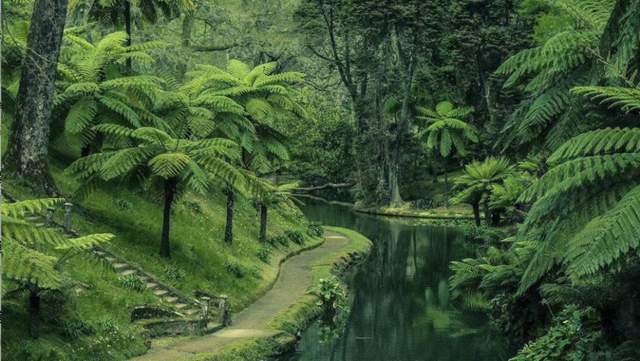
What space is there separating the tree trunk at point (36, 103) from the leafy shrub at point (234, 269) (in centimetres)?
611

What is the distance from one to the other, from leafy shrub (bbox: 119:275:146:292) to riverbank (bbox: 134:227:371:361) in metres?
1.85

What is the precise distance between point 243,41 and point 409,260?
22.5 m

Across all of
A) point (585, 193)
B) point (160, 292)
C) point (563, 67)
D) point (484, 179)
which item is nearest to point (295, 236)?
point (484, 179)

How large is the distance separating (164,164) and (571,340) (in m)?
11.0

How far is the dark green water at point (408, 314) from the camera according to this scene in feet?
74.1

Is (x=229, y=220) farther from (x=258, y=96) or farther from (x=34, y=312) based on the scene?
(x=34, y=312)

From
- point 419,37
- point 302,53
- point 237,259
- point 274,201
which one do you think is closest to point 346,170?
point 302,53

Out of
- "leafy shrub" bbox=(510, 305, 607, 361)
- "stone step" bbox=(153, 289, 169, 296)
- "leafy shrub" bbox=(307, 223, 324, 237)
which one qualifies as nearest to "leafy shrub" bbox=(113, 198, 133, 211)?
"stone step" bbox=(153, 289, 169, 296)

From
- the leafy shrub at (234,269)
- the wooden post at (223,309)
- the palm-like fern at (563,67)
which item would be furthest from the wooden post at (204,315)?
the palm-like fern at (563,67)

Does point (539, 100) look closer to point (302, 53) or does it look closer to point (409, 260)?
point (409, 260)

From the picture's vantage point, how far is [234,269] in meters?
26.2

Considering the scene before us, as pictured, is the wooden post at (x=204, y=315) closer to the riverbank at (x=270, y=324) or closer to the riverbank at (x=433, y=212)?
the riverbank at (x=270, y=324)

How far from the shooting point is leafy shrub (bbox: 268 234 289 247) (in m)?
34.6

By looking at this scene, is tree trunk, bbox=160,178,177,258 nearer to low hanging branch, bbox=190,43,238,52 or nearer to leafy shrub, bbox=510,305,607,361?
leafy shrub, bbox=510,305,607,361
